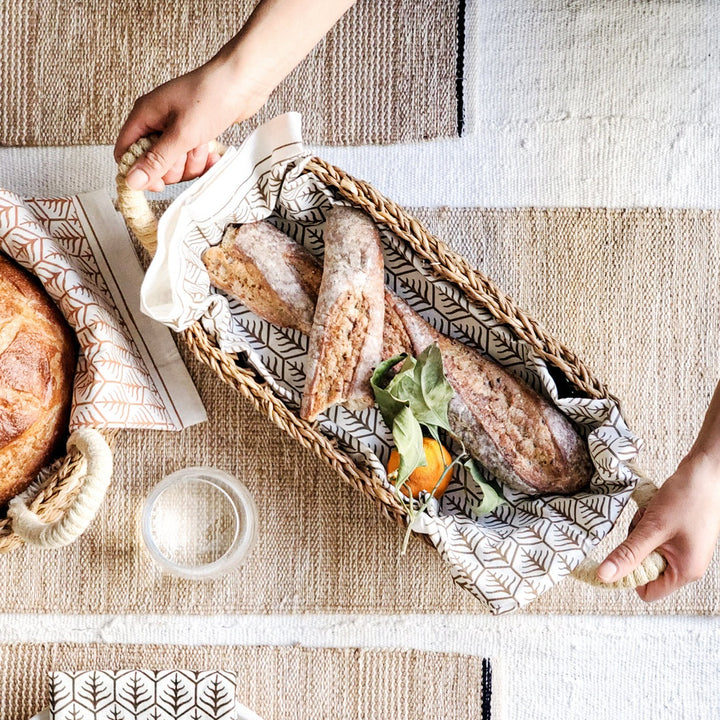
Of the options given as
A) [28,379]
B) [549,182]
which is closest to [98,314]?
[28,379]

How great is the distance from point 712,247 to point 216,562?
30.5 inches

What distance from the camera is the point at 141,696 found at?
928 mm

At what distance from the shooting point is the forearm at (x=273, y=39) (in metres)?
0.76

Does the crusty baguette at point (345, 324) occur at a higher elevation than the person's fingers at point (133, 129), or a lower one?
lower

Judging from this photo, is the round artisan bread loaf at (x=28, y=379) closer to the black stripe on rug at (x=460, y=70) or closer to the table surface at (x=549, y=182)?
the table surface at (x=549, y=182)

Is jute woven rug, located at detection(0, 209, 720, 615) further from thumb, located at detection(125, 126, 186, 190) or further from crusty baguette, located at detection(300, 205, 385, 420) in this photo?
thumb, located at detection(125, 126, 186, 190)

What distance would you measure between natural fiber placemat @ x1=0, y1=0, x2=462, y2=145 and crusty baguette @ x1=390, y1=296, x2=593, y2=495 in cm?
32

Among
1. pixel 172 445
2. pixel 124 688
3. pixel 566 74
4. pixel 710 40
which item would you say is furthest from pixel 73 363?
pixel 710 40

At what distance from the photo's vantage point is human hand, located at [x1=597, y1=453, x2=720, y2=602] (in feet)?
2.54

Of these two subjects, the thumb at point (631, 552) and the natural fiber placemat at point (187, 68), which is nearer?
the thumb at point (631, 552)

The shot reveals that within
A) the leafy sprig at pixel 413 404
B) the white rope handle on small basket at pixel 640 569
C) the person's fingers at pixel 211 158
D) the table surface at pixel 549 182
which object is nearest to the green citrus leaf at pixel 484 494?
the leafy sprig at pixel 413 404

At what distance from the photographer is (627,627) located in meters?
0.99

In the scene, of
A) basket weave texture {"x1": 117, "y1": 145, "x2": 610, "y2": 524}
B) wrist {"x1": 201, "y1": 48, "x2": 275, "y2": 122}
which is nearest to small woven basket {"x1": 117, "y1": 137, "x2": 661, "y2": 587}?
basket weave texture {"x1": 117, "y1": 145, "x2": 610, "y2": 524}

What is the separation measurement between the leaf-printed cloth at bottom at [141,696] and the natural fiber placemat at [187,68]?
696 mm
